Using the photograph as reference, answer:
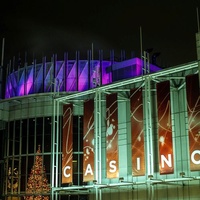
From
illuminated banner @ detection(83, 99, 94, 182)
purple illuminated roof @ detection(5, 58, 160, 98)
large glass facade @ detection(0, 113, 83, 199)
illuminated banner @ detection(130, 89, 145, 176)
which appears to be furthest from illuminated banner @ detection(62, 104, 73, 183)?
purple illuminated roof @ detection(5, 58, 160, 98)

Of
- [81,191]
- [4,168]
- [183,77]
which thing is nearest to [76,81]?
[4,168]

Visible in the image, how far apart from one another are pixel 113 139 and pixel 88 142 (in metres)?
3.01

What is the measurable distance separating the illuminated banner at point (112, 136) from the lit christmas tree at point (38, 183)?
10895mm

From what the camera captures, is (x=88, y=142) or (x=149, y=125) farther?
(x=88, y=142)

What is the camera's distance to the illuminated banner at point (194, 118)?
99.0ft

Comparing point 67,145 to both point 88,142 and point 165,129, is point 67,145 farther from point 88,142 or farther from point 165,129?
point 165,129

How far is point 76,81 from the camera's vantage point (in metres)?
50.6

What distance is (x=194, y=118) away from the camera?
102ft

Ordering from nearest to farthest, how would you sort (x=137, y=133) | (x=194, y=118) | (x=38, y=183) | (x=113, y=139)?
1. (x=194, y=118)
2. (x=137, y=133)
3. (x=113, y=139)
4. (x=38, y=183)

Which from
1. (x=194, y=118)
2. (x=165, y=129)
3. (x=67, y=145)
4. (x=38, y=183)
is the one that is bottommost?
(x=38, y=183)

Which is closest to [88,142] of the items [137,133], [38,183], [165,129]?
[137,133]

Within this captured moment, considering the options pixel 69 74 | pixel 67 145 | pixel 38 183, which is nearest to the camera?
pixel 67 145

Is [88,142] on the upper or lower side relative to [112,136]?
lower

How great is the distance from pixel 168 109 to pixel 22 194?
2052cm
